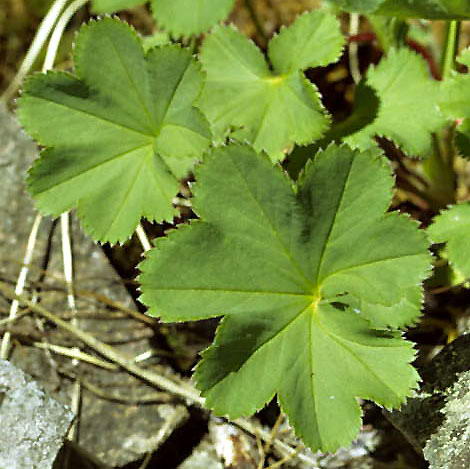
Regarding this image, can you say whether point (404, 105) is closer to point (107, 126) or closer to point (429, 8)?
point (429, 8)

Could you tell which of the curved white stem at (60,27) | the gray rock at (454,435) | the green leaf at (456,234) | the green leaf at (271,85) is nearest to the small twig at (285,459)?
the gray rock at (454,435)

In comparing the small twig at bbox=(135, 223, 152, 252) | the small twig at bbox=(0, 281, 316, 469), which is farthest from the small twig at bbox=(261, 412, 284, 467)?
the small twig at bbox=(135, 223, 152, 252)

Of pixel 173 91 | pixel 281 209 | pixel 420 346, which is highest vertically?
pixel 173 91

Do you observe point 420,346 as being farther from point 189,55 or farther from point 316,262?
point 189,55

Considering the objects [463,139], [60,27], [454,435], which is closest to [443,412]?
[454,435]

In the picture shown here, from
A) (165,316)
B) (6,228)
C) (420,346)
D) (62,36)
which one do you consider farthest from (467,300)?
(62,36)

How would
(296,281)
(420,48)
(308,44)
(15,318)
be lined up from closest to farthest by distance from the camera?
(296,281) → (308,44) → (15,318) → (420,48)
